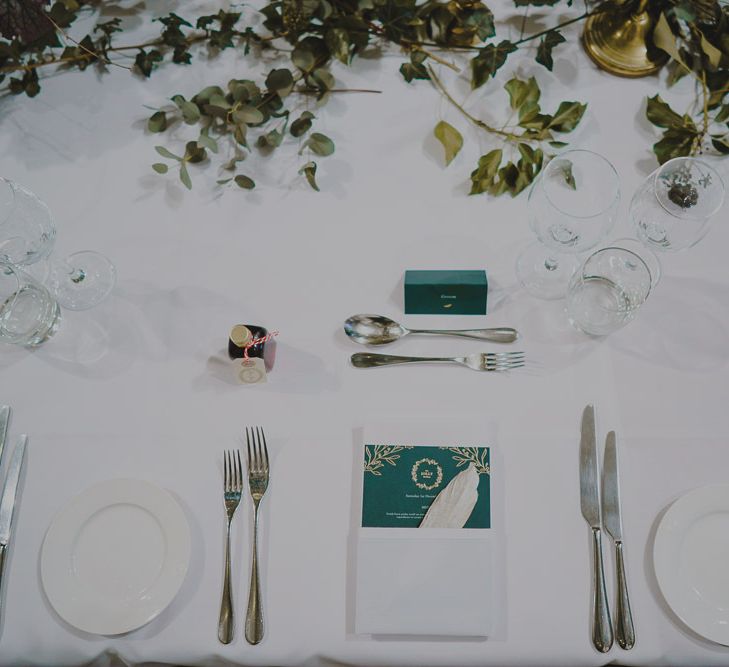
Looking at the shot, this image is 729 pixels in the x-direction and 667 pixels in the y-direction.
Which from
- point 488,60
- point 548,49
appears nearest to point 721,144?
point 548,49

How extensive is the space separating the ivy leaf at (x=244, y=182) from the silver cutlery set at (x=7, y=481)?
0.64 metres

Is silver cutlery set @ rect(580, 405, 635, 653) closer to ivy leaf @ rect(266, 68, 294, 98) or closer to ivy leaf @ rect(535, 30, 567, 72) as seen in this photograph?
ivy leaf @ rect(535, 30, 567, 72)

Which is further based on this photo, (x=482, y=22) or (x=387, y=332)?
(x=482, y=22)

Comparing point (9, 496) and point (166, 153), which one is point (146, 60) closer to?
point (166, 153)

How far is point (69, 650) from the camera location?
0.98 metres

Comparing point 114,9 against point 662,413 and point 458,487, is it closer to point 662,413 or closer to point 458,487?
point 458,487

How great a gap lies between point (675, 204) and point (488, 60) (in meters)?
0.52

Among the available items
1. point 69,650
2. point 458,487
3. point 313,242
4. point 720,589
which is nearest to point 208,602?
point 69,650

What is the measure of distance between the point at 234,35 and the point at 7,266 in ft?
2.51

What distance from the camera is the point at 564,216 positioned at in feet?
3.54

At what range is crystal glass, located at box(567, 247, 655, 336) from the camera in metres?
1.13

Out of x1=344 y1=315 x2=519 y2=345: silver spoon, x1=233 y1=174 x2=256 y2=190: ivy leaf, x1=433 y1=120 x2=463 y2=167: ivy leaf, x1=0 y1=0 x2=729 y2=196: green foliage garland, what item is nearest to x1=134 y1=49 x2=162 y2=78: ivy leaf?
x1=0 y1=0 x2=729 y2=196: green foliage garland

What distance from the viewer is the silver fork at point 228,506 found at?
977mm

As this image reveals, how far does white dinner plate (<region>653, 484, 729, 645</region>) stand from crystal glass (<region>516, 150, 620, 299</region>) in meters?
0.44
